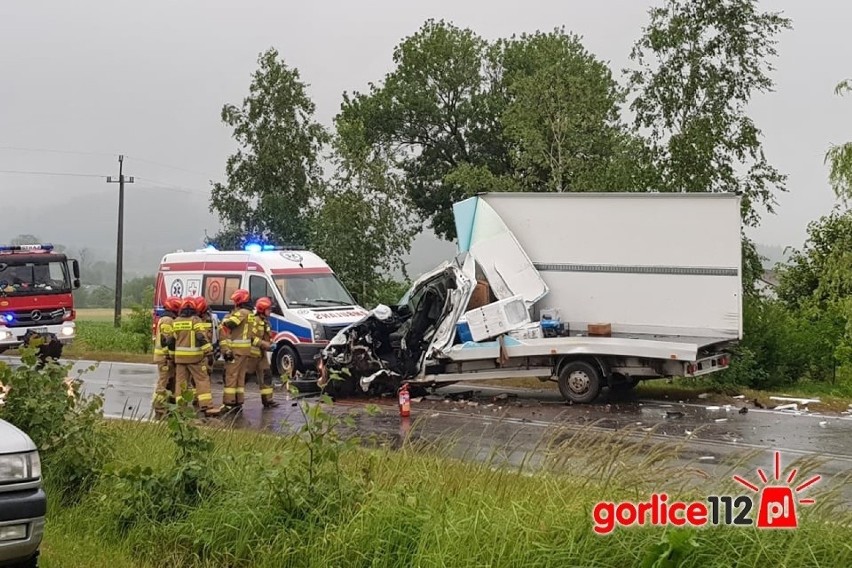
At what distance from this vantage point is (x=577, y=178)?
24750mm

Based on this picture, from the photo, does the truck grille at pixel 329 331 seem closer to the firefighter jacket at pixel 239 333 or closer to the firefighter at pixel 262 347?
the firefighter at pixel 262 347

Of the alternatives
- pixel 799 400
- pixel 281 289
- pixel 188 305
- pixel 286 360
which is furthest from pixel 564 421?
pixel 281 289

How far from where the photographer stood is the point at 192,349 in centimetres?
1212

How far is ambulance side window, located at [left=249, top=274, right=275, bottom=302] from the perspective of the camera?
17391 mm

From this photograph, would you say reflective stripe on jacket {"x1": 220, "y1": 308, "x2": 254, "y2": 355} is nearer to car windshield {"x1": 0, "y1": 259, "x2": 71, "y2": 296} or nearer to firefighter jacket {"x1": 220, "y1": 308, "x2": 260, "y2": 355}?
firefighter jacket {"x1": 220, "y1": 308, "x2": 260, "y2": 355}

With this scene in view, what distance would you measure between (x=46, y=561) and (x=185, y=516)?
0.90m

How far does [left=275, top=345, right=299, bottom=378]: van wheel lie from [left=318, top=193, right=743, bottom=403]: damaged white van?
197 cm

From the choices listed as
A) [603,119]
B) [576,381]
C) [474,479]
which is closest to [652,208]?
[576,381]

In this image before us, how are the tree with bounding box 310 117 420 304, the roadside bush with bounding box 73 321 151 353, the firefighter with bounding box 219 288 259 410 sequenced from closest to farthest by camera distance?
the firefighter with bounding box 219 288 259 410
the tree with bounding box 310 117 420 304
the roadside bush with bounding box 73 321 151 353

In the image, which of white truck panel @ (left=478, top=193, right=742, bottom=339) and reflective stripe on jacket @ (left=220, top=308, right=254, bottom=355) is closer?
reflective stripe on jacket @ (left=220, top=308, right=254, bottom=355)

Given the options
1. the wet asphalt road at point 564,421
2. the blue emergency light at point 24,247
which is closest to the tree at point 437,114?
the blue emergency light at point 24,247

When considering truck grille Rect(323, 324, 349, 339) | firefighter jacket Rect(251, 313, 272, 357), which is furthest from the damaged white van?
truck grille Rect(323, 324, 349, 339)

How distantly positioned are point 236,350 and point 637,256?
6125mm

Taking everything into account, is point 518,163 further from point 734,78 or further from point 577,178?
point 734,78
